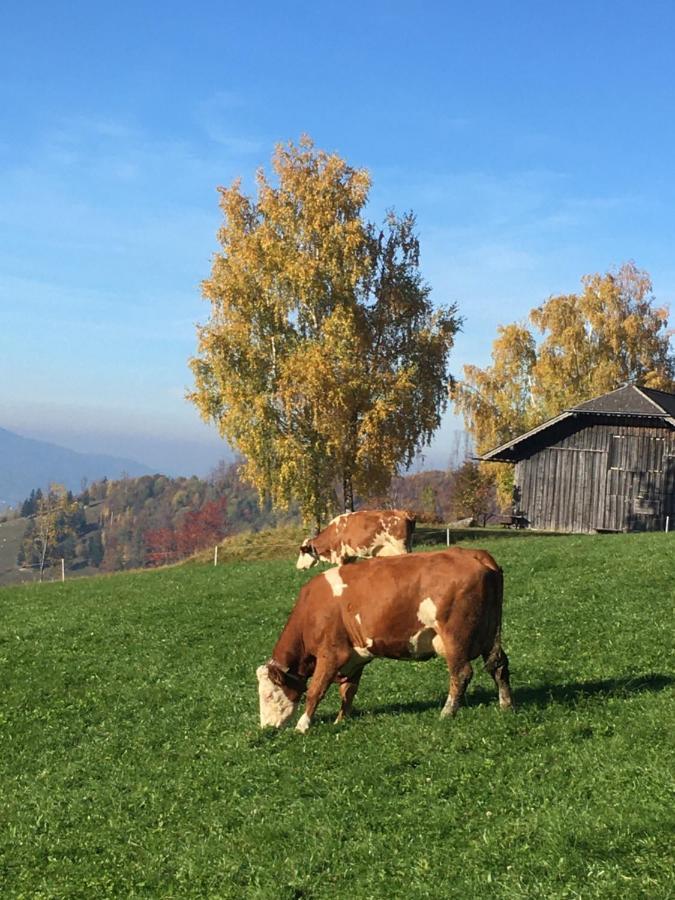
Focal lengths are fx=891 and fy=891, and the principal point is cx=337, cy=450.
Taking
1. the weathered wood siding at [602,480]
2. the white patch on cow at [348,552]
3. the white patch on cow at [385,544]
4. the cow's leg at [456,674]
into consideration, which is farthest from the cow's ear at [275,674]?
the weathered wood siding at [602,480]

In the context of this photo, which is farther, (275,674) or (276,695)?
(275,674)

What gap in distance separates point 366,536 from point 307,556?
2928 millimetres

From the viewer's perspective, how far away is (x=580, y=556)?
101 feet

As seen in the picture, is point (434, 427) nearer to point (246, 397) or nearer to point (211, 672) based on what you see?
point (246, 397)

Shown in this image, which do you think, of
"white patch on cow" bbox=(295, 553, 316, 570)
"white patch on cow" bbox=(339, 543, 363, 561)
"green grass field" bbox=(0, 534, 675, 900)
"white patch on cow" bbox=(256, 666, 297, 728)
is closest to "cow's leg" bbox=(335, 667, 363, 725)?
"green grass field" bbox=(0, 534, 675, 900)

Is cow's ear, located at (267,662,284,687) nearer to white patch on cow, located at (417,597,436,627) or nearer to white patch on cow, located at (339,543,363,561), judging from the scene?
white patch on cow, located at (417,597,436,627)

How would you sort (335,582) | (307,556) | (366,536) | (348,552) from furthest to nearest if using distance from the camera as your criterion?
(307,556) → (348,552) → (366,536) → (335,582)

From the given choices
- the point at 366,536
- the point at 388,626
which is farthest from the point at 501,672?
the point at 366,536

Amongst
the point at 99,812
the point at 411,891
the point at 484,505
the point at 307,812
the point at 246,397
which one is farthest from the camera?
the point at 484,505

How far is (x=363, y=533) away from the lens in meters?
Result: 30.6

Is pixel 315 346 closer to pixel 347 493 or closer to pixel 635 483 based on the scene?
pixel 347 493

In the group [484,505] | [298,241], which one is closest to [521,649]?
[298,241]

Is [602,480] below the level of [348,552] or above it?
above

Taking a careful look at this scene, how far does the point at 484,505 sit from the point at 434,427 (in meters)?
27.9
